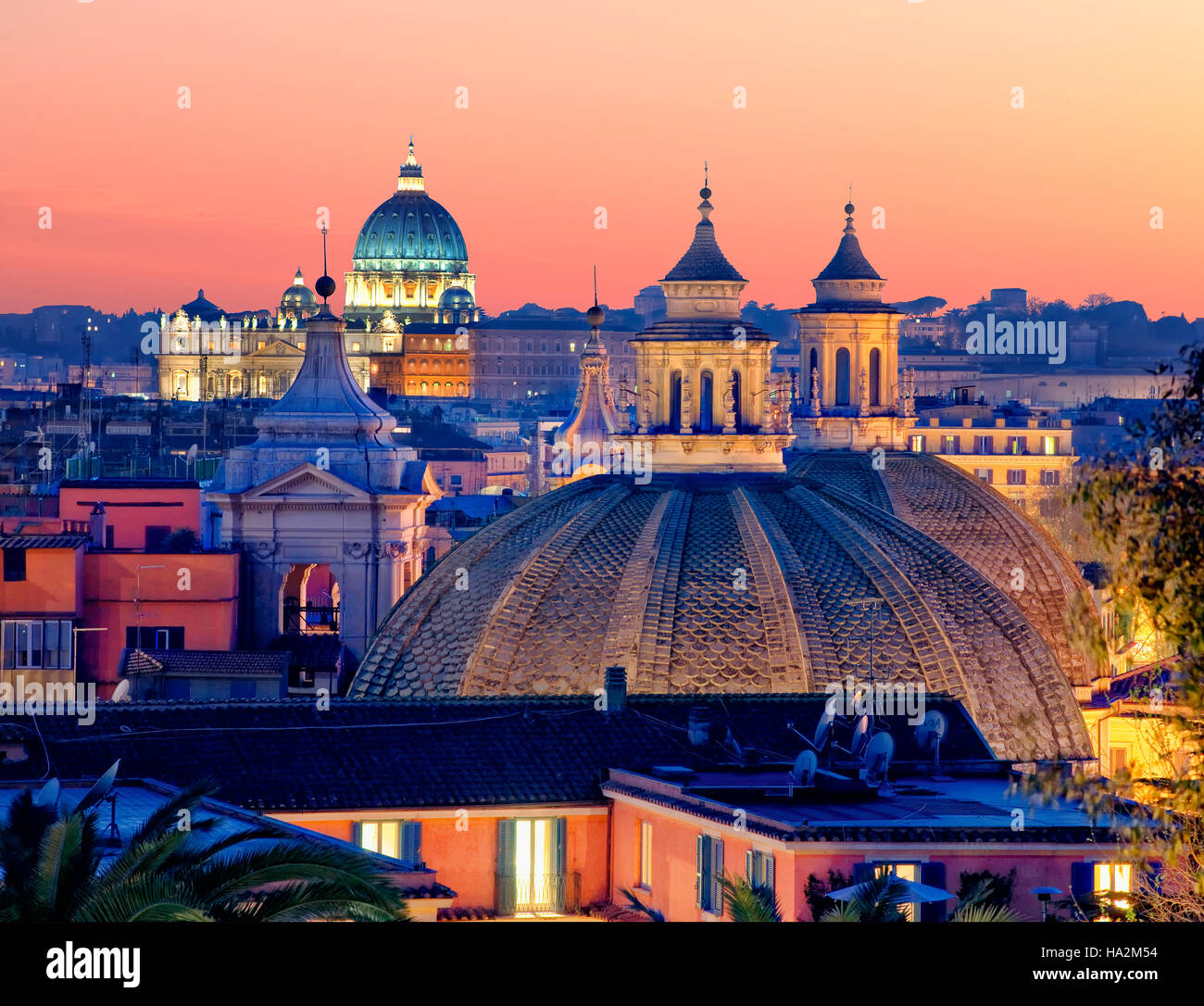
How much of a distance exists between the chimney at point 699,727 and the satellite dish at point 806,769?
246cm

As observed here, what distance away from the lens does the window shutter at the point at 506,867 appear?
72.6ft

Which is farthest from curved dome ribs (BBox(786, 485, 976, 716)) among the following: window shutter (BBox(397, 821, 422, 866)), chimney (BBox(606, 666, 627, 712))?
window shutter (BBox(397, 821, 422, 866))

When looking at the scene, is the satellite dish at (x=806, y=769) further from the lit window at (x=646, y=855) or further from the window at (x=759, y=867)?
the window at (x=759, y=867)

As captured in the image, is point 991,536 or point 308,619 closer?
point 991,536

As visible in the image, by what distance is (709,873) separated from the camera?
20656 mm

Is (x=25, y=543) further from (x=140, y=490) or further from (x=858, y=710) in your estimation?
(x=858, y=710)

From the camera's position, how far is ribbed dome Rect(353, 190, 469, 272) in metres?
191

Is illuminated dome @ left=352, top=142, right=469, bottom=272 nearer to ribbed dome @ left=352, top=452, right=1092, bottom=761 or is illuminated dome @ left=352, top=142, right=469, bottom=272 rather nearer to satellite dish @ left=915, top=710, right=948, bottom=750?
ribbed dome @ left=352, top=452, right=1092, bottom=761

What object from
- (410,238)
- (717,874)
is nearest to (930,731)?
(717,874)

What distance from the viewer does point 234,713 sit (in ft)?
79.0

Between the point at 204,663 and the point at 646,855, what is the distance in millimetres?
12267

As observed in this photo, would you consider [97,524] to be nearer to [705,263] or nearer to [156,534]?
[156,534]
